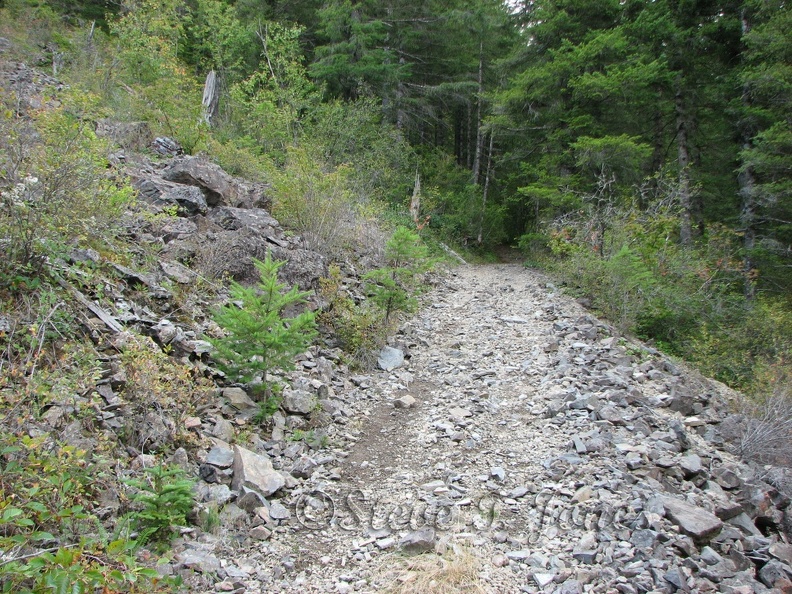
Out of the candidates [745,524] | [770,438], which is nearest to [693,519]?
[745,524]

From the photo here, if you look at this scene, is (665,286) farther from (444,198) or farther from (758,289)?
(444,198)

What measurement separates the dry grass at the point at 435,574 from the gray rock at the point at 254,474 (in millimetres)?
1206

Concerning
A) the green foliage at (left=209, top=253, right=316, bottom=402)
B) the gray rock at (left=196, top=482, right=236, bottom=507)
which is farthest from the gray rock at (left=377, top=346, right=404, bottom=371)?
the gray rock at (left=196, top=482, right=236, bottom=507)

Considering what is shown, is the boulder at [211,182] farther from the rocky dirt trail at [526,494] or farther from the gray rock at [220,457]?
the gray rock at [220,457]

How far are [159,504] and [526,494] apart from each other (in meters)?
2.95

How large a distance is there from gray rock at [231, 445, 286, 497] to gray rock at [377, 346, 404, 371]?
2.98m

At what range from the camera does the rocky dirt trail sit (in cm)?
320

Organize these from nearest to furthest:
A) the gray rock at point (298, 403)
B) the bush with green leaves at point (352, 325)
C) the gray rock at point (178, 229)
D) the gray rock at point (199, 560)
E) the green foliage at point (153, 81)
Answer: the gray rock at point (199, 560)
the gray rock at point (298, 403)
the gray rock at point (178, 229)
the bush with green leaves at point (352, 325)
the green foliage at point (153, 81)

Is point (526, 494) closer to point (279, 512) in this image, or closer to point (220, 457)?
point (279, 512)

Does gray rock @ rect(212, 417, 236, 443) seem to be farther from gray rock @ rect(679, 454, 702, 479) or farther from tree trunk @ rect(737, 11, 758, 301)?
tree trunk @ rect(737, 11, 758, 301)

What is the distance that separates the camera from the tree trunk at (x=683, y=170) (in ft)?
40.8

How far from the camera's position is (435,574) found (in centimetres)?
311

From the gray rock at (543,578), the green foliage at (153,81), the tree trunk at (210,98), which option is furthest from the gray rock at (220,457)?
the tree trunk at (210,98)

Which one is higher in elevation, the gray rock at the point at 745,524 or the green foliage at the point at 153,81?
the green foliage at the point at 153,81
